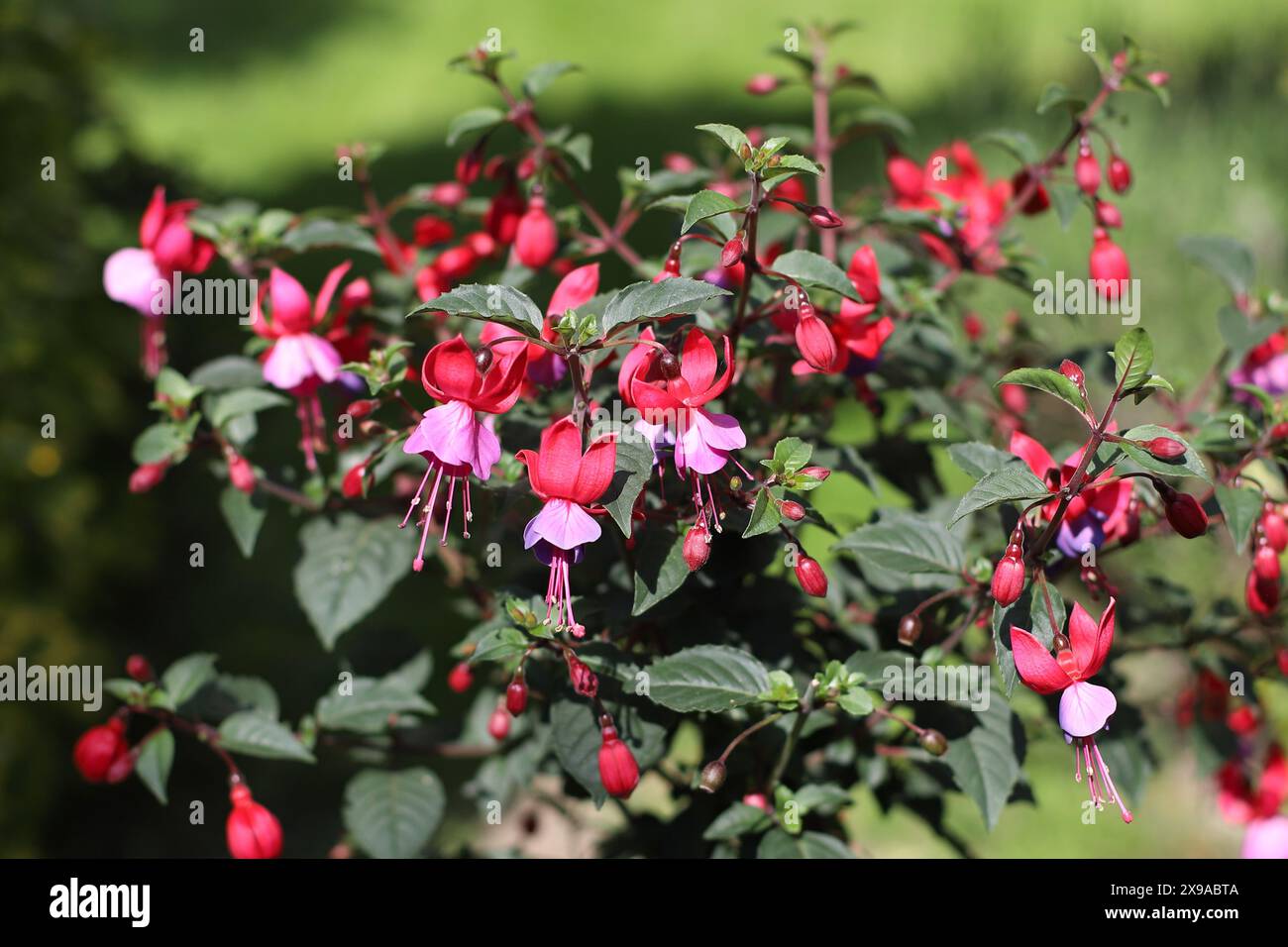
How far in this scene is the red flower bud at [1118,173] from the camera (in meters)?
1.14

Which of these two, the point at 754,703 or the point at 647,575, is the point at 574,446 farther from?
the point at 754,703

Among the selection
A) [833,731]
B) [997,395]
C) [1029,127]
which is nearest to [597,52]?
[1029,127]

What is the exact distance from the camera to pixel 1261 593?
102 centimetres

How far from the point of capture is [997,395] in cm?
134

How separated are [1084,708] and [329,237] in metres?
0.75

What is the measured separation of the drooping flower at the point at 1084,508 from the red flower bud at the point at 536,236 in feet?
1.41

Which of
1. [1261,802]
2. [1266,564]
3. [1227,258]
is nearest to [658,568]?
[1266,564]

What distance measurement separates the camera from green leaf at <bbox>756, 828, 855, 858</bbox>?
0.96 metres

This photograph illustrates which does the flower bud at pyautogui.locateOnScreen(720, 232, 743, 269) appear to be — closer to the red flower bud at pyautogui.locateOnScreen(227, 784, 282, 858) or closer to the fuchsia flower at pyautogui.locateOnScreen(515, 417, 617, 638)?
the fuchsia flower at pyautogui.locateOnScreen(515, 417, 617, 638)

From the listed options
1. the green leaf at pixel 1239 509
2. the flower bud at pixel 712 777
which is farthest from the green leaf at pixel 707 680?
the green leaf at pixel 1239 509

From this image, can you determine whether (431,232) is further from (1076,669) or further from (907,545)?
(1076,669)

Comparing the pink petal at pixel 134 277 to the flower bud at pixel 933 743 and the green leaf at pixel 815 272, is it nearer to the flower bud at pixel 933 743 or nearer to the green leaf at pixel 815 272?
the green leaf at pixel 815 272
